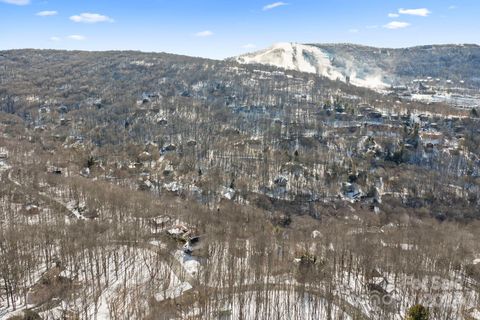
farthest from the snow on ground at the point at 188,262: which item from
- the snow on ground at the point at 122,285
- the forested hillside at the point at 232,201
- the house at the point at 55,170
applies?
the house at the point at 55,170

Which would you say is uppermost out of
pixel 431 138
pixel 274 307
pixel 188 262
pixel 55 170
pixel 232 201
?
pixel 431 138

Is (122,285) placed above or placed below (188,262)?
below

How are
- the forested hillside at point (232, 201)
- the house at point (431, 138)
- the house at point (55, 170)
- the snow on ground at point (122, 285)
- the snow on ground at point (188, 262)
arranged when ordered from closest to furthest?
1. the snow on ground at point (122, 285)
2. the forested hillside at point (232, 201)
3. the snow on ground at point (188, 262)
4. the house at point (55, 170)
5. the house at point (431, 138)

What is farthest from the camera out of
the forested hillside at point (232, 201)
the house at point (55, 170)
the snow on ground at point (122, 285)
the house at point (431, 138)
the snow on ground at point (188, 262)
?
the house at point (431, 138)

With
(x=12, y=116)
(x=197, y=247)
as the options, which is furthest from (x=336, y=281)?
(x=12, y=116)

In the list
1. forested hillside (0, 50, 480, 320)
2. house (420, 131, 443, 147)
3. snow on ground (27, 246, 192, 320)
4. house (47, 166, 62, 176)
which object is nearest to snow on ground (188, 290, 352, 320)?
forested hillside (0, 50, 480, 320)

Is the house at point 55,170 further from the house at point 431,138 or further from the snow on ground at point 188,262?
the house at point 431,138

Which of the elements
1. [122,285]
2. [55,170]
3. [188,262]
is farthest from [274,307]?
[55,170]

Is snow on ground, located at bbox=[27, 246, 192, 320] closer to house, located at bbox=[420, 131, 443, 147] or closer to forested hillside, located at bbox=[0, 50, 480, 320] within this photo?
forested hillside, located at bbox=[0, 50, 480, 320]

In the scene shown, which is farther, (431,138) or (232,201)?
(431,138)

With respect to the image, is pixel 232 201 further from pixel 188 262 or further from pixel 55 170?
pixel 55 170

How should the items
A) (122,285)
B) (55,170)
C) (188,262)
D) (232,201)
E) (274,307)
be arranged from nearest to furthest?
(274,307) → (122,285) → (188,262) → (232,201) → (55,170)

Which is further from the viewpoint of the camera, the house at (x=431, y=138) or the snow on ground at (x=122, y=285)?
the house at (x=431, y=138)

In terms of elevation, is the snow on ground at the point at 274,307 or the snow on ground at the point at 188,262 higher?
the snow on ground at the point at 188,262
